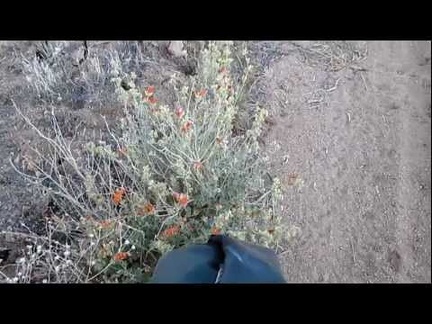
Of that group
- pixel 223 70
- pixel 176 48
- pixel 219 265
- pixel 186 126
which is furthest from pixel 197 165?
pixel 176 48

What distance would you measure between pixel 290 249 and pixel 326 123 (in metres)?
0.81

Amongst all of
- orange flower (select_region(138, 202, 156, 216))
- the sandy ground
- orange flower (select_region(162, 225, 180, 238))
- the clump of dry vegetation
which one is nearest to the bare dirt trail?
the sandy ground

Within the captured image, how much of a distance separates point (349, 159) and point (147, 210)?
114 cm

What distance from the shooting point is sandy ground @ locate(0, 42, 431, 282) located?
2396 millimetres

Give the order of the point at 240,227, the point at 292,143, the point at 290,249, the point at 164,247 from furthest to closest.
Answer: the point at 292,143, the point at 290,249, the point at 240,227, the point at 164,247

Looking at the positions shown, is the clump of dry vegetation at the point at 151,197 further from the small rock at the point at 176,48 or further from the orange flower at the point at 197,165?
the small rock at the point at 176,48

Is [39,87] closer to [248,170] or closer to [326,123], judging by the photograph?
[248,170]

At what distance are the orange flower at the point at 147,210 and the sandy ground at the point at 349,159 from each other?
675 mm

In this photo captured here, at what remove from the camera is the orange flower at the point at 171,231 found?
6.78 ft

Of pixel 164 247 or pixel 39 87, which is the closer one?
pixel 164 247

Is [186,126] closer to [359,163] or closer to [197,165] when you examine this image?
[197,165]
